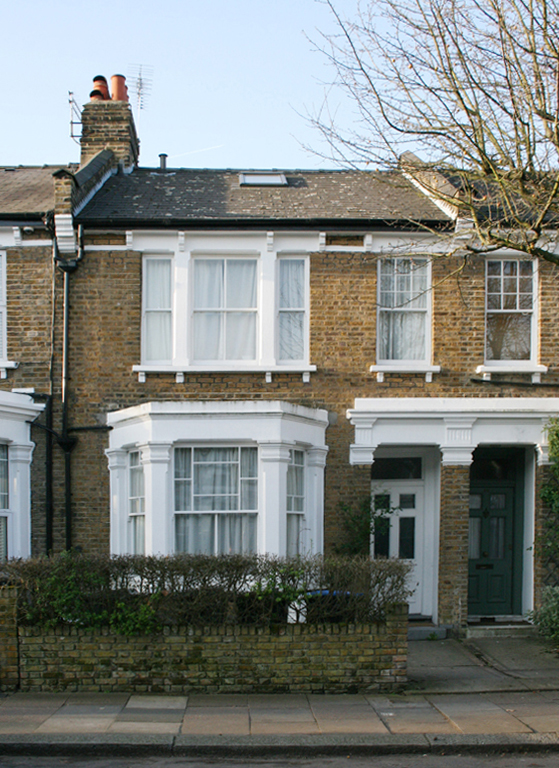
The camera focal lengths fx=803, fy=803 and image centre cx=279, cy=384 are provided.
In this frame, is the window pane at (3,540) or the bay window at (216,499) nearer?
the bay window at (216,499)

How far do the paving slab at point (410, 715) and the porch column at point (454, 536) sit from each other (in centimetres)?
344

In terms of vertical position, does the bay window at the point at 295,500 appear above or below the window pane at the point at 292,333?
below

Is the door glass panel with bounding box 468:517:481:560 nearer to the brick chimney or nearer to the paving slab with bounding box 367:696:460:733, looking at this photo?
the paving slab with bounding box 367:696:460:733

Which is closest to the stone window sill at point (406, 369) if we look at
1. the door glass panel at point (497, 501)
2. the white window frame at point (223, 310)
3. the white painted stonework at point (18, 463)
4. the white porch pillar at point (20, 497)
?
the white window frame at point (223, 310)

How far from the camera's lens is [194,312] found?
496 inches

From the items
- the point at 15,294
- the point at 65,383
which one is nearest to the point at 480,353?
the point at 65,383

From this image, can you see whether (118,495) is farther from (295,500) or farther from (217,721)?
(217,721)

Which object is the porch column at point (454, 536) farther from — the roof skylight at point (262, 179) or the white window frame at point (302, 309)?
the roof skylight at point (262, 179)

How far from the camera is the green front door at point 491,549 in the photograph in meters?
13.2

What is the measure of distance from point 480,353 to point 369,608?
503 cm

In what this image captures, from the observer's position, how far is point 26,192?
13.9m

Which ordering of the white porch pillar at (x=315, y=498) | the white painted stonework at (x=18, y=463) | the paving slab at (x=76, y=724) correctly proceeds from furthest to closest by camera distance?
the white porch pillar at (x=315, y=498) → the white painted stonework at (x=18, y=463) → the paving slab at (x=76, y=724)

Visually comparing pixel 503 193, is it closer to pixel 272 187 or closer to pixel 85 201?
pixel 272 187

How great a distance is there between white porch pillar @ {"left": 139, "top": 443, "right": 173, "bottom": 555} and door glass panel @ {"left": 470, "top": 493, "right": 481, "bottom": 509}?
17.0 feet
